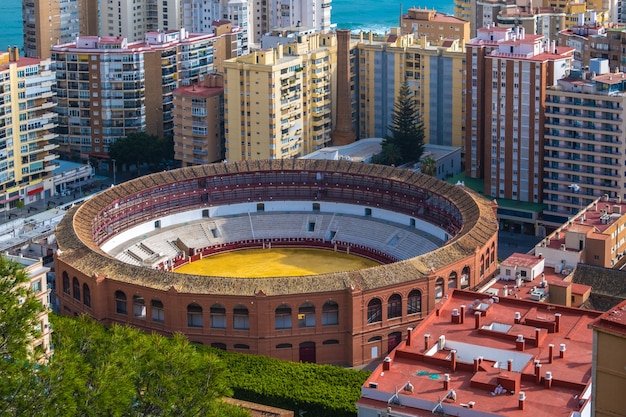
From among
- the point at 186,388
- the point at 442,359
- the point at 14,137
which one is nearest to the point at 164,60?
the point at 14,137

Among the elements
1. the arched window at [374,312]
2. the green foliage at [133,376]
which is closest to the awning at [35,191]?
the arched window at [374,312]

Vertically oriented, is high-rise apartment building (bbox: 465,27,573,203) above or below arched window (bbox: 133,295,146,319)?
above

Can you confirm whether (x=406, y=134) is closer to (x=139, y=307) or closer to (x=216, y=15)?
(x=216, y=15)

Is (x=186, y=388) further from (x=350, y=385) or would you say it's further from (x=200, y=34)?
(x=200, y=34)

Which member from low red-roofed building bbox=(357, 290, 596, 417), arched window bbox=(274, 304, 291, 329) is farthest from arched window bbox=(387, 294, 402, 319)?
low red-roofed building bbox=(357, 290, 596, 417)

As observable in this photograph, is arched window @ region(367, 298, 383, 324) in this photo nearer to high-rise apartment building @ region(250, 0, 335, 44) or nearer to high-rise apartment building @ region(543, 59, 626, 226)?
high-rise apartment building @ region(543, 59, 626, 226)

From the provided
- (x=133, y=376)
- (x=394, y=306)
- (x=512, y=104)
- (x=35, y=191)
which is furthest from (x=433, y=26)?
(x=133, y=376)
